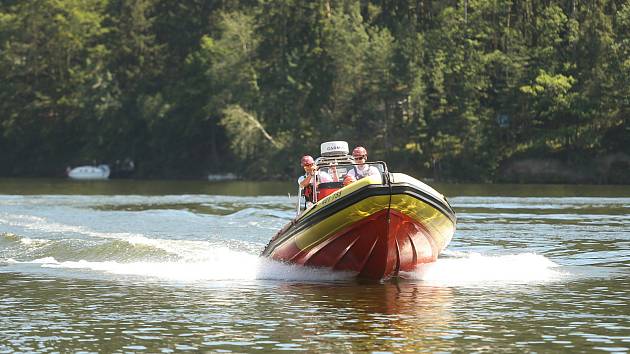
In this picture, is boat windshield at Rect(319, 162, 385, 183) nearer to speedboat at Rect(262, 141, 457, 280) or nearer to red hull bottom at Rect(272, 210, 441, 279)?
speedboat at Rect(262, 141, 457, 280)

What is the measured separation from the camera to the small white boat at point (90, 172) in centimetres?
9831

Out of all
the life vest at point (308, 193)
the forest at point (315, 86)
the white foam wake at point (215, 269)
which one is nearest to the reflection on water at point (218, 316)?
the white foam wake at point (215, 269)

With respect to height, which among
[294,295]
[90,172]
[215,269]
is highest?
[90,172]

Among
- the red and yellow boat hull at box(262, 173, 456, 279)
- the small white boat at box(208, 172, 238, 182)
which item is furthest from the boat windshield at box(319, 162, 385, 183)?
the small white boat at box(208, 172, 238, 182)

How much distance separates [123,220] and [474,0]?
4346 cm

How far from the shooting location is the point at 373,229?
2008 cm

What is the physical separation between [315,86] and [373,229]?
6655 centimetres

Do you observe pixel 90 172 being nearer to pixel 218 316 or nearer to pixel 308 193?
pixel 308 193

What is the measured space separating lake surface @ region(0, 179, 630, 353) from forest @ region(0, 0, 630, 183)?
3652 centimetres

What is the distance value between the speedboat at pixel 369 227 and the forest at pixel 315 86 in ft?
160

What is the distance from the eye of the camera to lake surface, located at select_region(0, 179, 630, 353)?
597 inches

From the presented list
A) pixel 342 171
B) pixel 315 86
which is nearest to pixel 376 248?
pixel 342 171

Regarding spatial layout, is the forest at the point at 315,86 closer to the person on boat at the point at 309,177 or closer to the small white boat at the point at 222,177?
the small white boat at the point at 222,177

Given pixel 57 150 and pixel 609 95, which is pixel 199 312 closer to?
pixel 609 95
